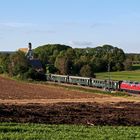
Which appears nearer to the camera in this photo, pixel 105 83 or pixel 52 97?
pixel 52 97

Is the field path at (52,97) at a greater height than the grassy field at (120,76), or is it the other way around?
the grassy field at (120,76)

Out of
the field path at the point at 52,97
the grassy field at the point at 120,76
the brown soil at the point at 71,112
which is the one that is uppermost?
the grassy field at the point at 120,76

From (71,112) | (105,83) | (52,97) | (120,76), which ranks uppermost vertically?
(120,76)

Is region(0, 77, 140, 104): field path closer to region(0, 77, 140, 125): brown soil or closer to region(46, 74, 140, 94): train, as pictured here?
region(0, 77, 140, 125): brown soil

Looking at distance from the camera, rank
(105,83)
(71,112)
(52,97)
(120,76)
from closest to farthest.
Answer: (71,112)
(52,97)
(105,83)
(120,76)

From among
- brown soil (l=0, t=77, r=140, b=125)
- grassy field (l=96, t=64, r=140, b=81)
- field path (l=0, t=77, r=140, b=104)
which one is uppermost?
grassy field (l=96, t=64, r=140, b=81)

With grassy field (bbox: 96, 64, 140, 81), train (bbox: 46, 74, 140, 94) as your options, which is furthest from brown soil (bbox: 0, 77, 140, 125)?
grassy field (bbox: 96, 64, 140, 81)

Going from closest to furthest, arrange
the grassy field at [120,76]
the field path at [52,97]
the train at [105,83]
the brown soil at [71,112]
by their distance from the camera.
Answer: the brown soil at [71,112]
the field path at [52,97]
the train at [105,83]
the grassy field at [120,76]

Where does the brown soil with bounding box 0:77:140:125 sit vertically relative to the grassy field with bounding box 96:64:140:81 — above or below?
below

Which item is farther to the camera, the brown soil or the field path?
the field path

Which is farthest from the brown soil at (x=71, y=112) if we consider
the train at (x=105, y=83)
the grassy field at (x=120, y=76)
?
the grassy field at (x=120, y=76)

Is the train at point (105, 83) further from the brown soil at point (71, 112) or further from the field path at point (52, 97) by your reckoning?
the brown soil at point (71, 112)

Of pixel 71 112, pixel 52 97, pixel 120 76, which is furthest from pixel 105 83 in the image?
pixel 120 76

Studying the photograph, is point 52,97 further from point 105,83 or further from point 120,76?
point 120,76
